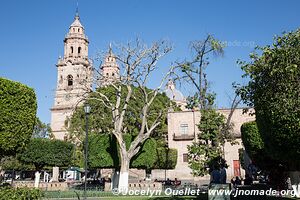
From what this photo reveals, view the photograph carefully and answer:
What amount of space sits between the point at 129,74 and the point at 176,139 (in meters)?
20.0

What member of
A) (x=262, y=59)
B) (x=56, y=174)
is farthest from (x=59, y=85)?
(x=262, y=59)

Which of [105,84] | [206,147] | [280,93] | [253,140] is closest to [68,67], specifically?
[105,84]

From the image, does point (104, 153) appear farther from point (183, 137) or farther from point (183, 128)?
point (183, 128)

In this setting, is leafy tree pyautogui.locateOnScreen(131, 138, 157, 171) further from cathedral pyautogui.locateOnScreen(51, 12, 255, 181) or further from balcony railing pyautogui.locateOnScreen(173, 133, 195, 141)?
balcony railing pyautogui.locateOnScreen(173, 133, 195, 141)

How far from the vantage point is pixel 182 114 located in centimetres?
4500

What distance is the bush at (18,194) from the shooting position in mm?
10812

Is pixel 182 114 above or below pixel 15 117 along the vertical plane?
above

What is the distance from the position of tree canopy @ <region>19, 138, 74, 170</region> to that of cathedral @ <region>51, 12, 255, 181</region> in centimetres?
432

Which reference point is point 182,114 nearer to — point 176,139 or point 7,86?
point 176,139

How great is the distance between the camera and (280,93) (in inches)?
424

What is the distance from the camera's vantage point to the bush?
10.8 meters

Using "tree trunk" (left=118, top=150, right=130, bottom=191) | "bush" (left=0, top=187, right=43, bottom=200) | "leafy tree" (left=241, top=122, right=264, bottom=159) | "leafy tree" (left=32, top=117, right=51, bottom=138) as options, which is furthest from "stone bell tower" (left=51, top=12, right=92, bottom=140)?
"bush" (left=0, top=187, right=43, bottom=200)

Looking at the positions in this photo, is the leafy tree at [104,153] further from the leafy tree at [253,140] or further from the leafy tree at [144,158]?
the leafy tree at [253,140]

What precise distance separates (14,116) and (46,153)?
1981 centimetres
